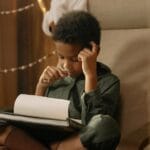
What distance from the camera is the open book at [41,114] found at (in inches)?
41.8

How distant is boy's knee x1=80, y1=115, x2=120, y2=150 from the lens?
41.4 inches

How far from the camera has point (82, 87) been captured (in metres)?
1.34

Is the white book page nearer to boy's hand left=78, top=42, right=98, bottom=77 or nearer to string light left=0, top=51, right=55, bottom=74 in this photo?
boy's hand left=78, top=42, right=98, bottom=77

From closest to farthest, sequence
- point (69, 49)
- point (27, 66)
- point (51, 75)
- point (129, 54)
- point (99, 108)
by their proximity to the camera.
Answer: point (99, 108) < point (69, 49) < point (51, 75) < point (129, 54) < point (27, 66)

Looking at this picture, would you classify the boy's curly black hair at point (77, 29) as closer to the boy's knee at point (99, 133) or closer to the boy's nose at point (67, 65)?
the boy's nose at point (67, 65)

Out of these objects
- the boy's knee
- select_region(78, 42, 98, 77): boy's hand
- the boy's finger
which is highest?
the boy's finger

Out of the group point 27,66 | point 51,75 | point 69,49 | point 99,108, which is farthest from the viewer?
point 27,66

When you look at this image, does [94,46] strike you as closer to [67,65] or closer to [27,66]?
[67,65]

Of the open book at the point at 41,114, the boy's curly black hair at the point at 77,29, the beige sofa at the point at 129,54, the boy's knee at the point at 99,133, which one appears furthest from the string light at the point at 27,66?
the boy's knee at the point at 99,133

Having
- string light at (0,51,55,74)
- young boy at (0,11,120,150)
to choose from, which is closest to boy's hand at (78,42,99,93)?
young boy at (0,11,120,150)

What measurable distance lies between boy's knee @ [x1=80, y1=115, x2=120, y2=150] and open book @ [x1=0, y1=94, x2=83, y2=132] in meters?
A: 0.04

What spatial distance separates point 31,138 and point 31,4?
3.10 ft

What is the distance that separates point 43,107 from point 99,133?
8.1 inches

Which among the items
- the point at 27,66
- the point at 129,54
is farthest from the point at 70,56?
the point at 27,66
